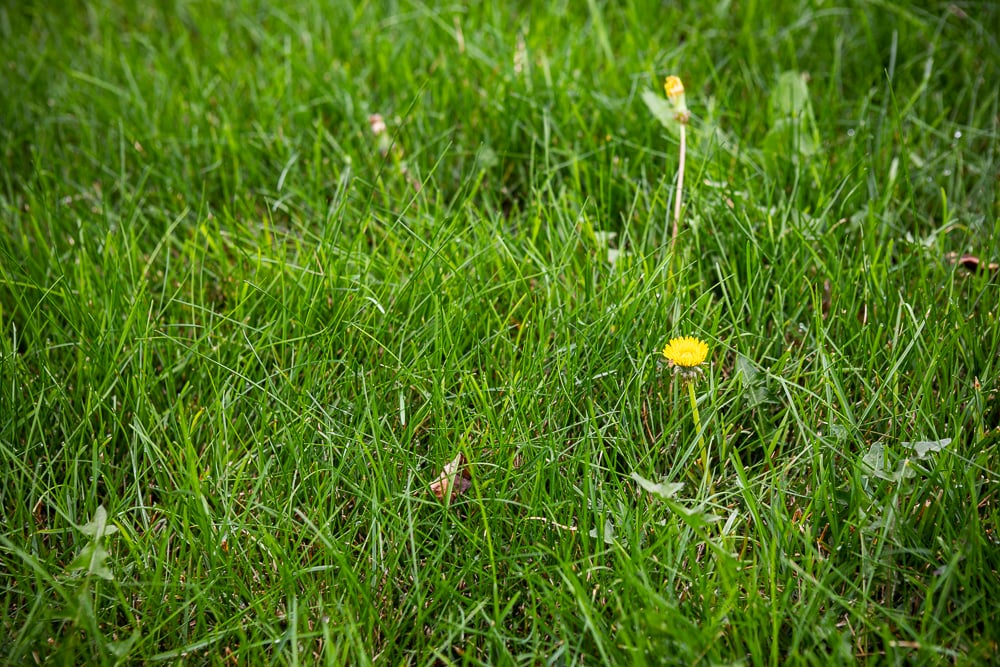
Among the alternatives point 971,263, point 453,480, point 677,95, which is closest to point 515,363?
point 453,480

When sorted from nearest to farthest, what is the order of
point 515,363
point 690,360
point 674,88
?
point 690,360 < point 515,363 < point 674,88

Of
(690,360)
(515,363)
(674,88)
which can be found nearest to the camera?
(690,360)

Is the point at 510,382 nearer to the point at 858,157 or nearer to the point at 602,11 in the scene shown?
the point at 858,157

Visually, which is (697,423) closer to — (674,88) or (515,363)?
(515,363)

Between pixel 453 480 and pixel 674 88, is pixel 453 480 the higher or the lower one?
the lower one

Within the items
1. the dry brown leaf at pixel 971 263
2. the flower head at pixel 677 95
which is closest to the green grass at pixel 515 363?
the dry brown leaf at pixel 971 263

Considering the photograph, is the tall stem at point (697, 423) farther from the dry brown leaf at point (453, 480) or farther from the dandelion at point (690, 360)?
the dry brown leaf at point (453, 480)

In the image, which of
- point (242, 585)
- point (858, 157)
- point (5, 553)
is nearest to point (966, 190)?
point (858, 157)

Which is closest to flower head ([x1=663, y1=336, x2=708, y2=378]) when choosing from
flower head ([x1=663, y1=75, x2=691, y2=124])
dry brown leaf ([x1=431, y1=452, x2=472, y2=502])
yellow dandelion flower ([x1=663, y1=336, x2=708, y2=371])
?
yellow dandelion flower ([x1=663, y1=336, x2=708, y2=371])
